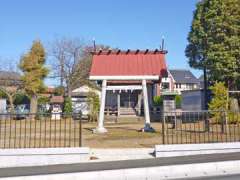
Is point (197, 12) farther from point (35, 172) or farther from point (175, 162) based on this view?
point (35, 172)

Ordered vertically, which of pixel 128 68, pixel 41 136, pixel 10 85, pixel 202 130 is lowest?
pixel 41 136

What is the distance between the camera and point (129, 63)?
59.6ft

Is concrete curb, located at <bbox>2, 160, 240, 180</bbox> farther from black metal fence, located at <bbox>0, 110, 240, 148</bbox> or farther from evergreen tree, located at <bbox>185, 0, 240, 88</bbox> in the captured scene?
evergreen tree, located at <bbox>185, 0, 240, 88</bbox>

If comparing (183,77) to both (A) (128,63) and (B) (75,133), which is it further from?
(B) (75,133)

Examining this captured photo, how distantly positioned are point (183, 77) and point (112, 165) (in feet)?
232

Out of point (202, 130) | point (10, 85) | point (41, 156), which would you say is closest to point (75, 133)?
point (41, 156)

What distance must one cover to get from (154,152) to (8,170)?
13.7 feet

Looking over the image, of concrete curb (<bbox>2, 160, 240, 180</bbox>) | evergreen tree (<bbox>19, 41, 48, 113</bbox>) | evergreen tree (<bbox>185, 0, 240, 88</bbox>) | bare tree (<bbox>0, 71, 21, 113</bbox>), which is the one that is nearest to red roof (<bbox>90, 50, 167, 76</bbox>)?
evergreen tree (<bbox>185, 0, 240, 88</bbox>)

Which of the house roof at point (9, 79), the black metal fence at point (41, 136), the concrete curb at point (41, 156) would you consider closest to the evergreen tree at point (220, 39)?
the black metal fence at point (41, 136)

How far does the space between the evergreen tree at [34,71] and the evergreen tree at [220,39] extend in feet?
54.6

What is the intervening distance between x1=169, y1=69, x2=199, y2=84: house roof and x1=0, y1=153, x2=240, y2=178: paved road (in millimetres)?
66967

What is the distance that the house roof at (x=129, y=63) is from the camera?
58.6 ft

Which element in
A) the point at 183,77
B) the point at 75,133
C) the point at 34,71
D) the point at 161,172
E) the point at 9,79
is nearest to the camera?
the point at 161,172

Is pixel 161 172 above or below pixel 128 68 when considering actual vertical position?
below
